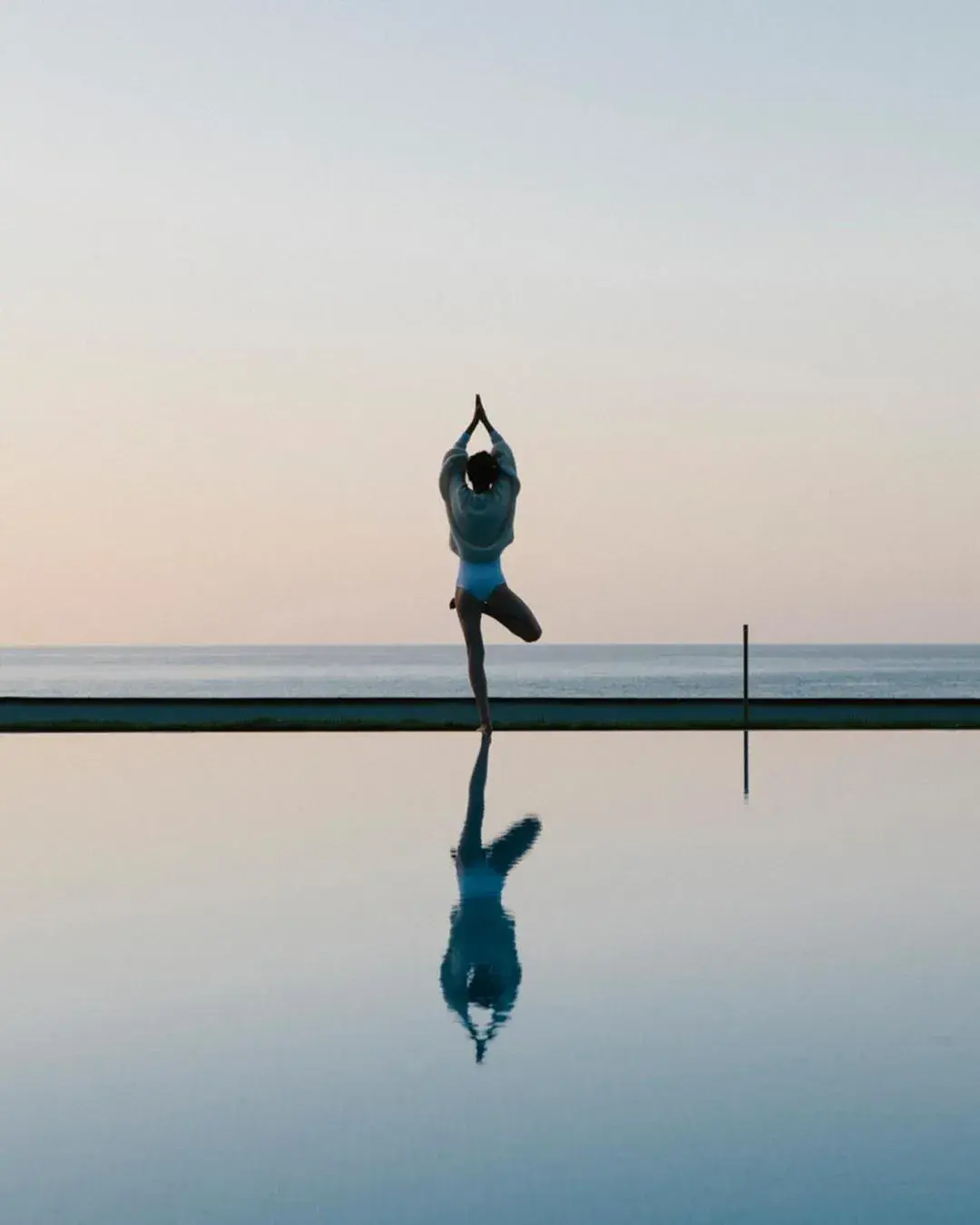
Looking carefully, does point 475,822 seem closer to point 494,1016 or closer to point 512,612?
point 494,1016

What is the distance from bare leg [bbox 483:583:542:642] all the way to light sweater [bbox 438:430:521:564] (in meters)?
0.34

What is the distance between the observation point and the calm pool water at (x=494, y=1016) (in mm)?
3029

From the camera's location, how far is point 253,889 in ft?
21.5

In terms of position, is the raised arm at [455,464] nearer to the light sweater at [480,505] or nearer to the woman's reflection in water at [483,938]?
the light sweater at [480,505]

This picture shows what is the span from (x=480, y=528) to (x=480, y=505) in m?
0.21

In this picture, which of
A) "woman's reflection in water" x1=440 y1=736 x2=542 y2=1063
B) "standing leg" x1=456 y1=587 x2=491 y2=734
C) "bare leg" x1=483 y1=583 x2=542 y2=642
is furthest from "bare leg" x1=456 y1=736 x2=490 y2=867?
"bare leg" x1=483 y1=583 x2=542 y2=642

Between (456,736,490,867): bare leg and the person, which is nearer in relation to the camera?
(456,736,490,867): bare leg

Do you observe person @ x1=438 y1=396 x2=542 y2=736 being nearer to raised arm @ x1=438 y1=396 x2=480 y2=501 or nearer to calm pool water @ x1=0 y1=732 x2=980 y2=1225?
raised arm @ x1=438 y1=396 x2=480 y2=501

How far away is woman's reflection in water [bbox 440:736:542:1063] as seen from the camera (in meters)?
4.47

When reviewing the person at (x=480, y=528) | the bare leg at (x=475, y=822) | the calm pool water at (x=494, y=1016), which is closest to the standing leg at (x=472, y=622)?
the person at (x=480, y=528)

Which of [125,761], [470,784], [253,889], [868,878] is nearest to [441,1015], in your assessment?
[253,889]

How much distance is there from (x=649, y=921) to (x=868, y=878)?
1428 mm

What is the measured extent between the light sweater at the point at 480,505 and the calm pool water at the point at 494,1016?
182 inches

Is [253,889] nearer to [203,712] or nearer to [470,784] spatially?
[470,784]
